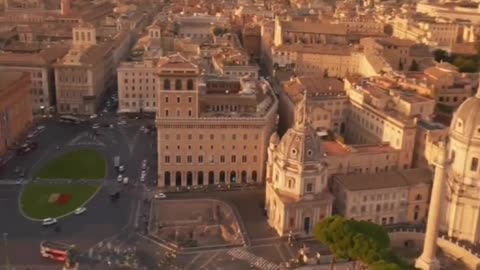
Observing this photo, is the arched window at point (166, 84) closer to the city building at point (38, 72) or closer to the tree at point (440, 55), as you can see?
the city building at point (38, 72)

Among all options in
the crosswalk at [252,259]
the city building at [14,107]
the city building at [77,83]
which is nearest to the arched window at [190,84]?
the crosswalk at [252,259]

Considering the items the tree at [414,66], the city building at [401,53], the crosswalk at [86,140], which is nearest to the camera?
the crosswalk at [86,140]

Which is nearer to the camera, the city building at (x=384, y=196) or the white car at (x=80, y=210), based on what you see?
the city building at (x=384, y=196)

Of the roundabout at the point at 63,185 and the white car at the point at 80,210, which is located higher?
the roundabout at the point at 63,185

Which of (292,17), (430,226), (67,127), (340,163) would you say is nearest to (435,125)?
(340,163)

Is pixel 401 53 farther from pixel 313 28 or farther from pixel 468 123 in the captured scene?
pixel 468 123

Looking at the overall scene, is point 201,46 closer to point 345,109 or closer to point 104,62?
point 104,62
